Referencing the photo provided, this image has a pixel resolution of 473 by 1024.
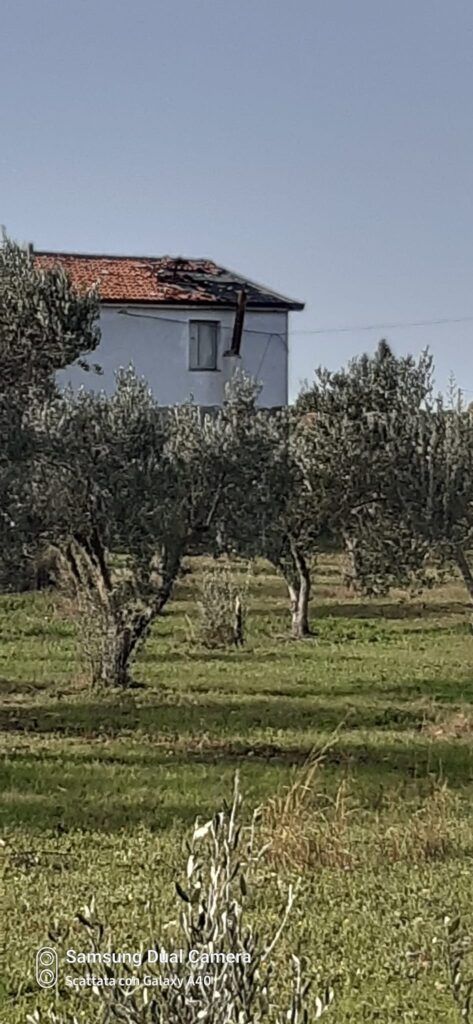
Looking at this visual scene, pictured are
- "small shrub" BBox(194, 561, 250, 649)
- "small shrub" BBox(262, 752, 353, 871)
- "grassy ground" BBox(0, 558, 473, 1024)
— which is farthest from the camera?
"small shrub" BBox(194, 561, 250, 649)

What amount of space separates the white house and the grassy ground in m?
12.9

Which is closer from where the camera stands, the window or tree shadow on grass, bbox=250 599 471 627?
tree shadow on grass, bbox=250 599 471 627

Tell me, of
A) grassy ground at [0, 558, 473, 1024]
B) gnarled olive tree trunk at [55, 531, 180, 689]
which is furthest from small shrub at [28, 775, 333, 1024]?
gnarled olive tree trunk at [55, 531, 180, 689]

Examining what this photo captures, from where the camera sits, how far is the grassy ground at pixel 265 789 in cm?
630

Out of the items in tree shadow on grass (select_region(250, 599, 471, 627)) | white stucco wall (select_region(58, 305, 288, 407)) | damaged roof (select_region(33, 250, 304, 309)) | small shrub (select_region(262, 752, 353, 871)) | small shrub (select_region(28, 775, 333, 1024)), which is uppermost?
damaged roof (select_region(33, 250, 304, 309))

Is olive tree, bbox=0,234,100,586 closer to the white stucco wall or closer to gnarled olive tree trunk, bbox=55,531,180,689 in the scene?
gnarled olive tree trunk, bbox=55,531,180,689

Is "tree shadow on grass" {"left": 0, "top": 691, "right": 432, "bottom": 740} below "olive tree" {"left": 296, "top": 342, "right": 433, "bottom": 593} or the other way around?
below

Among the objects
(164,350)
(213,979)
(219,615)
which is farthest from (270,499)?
(164,350)

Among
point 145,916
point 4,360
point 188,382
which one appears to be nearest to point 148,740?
point 4,360

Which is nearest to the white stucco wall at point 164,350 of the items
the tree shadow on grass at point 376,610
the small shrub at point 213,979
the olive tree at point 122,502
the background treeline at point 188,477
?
the tree shadow on grass at point 376,610

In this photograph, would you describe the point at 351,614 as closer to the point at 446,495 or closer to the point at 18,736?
the point at 446,495

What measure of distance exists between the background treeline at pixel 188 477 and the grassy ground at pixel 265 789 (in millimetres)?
1380

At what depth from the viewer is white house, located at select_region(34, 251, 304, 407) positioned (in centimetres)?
3525

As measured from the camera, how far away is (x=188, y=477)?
671 inches
